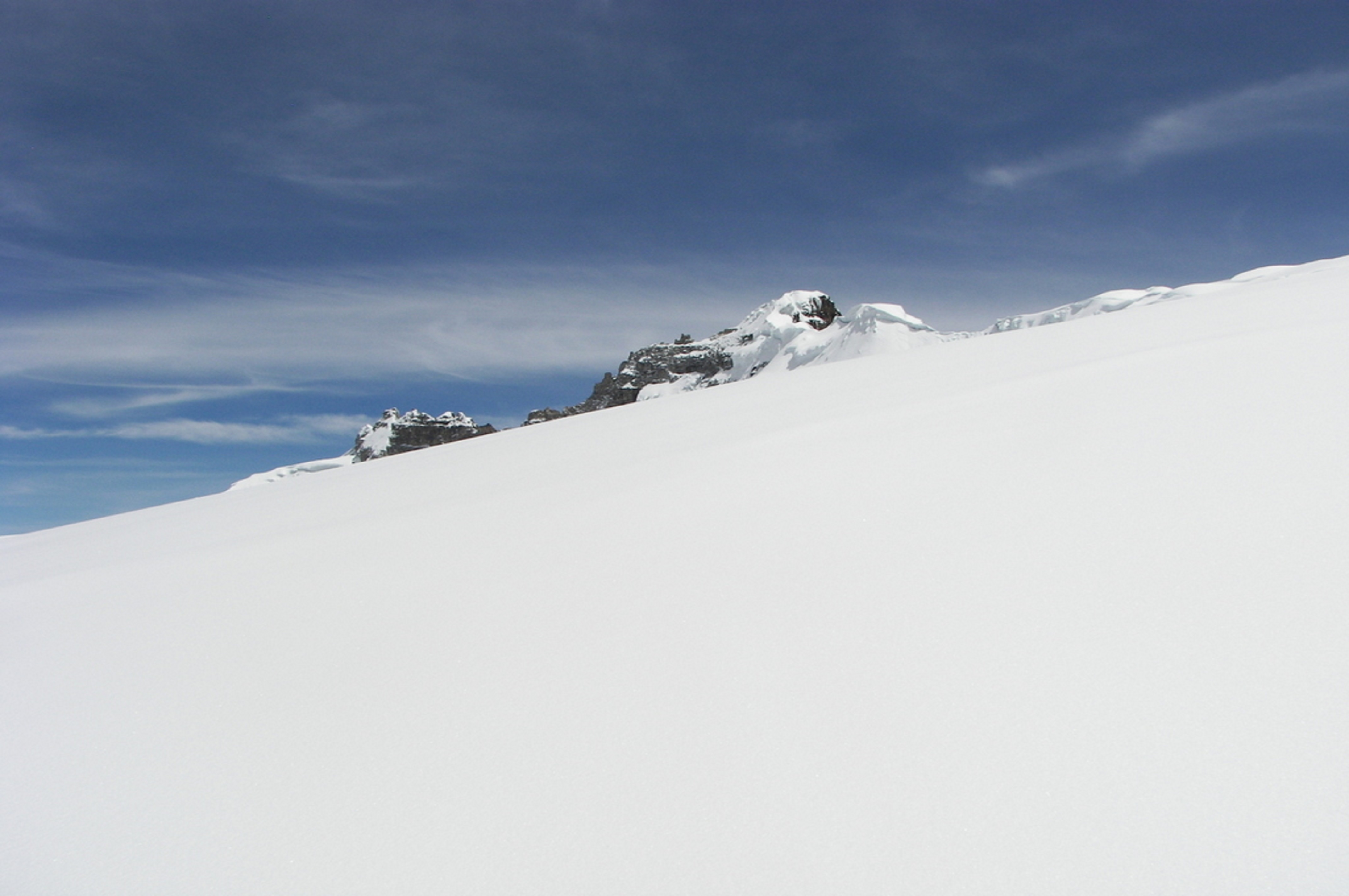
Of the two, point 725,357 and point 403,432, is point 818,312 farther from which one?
point 403,432

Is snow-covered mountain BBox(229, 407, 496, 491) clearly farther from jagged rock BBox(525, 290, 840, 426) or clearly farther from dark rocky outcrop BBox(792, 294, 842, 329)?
dark rocky outcrop BBox(792, 294, 842, 329)

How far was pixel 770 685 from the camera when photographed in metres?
1.25

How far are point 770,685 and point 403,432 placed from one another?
3783 inches

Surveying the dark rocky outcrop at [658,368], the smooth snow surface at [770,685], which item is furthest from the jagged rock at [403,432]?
the smooth snow surface at [770,685]

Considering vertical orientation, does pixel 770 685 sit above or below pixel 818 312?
below

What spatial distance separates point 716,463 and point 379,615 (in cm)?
130

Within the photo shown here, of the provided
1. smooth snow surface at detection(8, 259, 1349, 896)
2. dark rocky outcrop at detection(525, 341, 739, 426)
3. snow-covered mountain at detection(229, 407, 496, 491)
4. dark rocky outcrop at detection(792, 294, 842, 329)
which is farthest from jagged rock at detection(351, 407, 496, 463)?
smooth snow surface at detection(8, 259, 1349, 896)

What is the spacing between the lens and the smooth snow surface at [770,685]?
93cm

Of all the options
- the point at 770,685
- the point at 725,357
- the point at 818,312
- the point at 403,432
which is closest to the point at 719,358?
the point at 725,357

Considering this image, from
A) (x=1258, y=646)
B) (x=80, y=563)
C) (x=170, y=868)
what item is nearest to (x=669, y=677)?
(x=170, y=868)

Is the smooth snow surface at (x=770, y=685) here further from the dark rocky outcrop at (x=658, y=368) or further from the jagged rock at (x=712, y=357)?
the dark rocky outcrop at (x=658, y=368)

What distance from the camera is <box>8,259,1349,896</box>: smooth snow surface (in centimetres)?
93

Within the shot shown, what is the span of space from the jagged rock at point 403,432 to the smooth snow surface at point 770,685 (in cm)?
8997

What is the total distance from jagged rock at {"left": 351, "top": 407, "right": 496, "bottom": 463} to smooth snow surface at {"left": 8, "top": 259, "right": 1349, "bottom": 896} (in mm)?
89975
